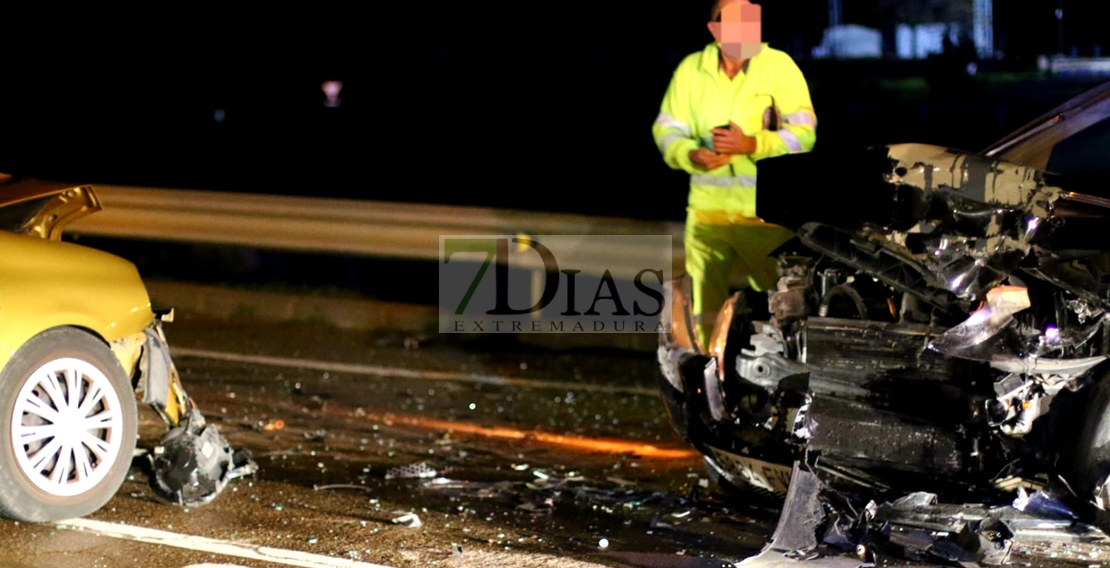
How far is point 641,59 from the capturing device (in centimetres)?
3428

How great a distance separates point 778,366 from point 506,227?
4.43 metres

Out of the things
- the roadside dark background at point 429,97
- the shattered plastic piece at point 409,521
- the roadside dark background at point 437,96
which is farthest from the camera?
the roadside dark background at point 437,96

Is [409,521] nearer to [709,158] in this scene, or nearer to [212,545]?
[212,545]

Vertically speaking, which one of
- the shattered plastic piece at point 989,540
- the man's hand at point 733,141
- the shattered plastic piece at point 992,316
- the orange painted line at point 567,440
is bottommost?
the orange painted line at point 567,440

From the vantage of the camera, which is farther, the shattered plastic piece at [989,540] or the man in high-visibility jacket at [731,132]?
the man in high-visibility jacket at [731,132]

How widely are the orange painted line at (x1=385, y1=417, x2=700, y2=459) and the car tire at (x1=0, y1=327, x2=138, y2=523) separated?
2061 mm

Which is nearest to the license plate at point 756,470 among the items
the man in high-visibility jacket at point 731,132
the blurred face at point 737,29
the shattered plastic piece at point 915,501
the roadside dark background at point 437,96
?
the shattered plastic piece at point 915,501

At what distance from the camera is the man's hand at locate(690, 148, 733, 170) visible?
20.6ft

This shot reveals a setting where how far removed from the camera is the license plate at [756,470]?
5012 millimetres

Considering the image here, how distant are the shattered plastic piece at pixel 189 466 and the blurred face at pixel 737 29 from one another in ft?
9.07

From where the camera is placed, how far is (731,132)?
620 centimetres

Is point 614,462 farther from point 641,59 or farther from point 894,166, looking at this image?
point 641,59

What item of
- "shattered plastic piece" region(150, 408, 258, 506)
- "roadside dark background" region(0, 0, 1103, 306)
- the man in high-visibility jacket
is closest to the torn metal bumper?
"shattered plastic piece" region(150, 408, 258, 506)

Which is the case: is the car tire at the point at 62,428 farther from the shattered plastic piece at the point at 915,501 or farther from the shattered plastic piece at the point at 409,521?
the shattered plastic piece at the point at 915,501
